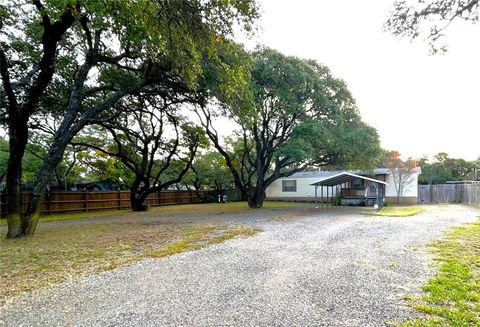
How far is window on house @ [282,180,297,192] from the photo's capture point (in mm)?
27006

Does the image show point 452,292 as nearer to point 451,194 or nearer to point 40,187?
point 40,187

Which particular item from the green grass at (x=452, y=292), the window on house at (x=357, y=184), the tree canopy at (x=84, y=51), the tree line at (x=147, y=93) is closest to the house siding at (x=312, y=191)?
the window on house at (x=357, y=184)

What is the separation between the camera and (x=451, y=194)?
68.2ft

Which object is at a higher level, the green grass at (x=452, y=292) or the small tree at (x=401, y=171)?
the small tree at (x=401, y=171)

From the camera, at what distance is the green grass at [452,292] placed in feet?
9.00

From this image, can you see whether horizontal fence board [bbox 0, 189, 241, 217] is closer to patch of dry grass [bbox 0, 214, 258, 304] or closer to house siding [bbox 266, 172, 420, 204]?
patch of dry grass [bbox 0, 214, 258, 304]

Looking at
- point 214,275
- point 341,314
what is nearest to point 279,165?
point 214,275

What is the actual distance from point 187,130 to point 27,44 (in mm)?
8357

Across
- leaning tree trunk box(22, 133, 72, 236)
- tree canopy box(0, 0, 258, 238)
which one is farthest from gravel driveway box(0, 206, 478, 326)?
leaning tree trunk box(22, 133, 72, 236)

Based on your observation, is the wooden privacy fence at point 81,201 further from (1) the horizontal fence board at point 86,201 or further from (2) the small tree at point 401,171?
(2) the small tree at point 401,171

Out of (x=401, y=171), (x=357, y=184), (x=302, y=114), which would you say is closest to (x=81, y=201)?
(x=302, y=114)

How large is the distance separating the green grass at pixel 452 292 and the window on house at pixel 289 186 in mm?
21191

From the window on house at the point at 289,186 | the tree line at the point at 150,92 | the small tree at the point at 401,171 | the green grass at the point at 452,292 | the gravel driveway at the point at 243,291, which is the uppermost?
the tree line at the point at 150,92

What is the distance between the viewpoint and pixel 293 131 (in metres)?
15.2
